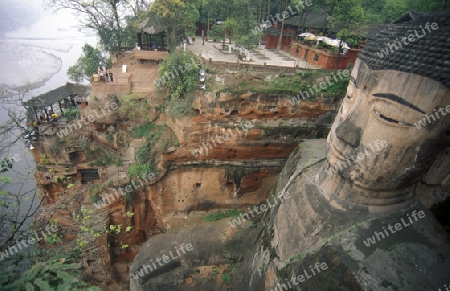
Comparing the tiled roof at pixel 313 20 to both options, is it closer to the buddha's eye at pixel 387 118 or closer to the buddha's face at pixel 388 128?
the buddha's face at pixel 388 128

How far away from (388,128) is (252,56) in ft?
48.8

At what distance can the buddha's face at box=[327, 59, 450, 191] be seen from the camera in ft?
19.6

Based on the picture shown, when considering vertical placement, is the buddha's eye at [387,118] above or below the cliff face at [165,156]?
above

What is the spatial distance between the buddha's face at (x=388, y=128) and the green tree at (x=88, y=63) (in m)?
23.9

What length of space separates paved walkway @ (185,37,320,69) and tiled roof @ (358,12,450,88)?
10881 mm

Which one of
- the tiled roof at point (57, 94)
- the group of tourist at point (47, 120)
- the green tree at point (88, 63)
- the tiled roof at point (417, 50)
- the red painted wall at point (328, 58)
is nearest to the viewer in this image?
the tiled roof at point (417, 50)

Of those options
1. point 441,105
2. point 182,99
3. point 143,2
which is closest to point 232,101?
point 182,99

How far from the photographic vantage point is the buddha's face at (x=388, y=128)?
597 cm

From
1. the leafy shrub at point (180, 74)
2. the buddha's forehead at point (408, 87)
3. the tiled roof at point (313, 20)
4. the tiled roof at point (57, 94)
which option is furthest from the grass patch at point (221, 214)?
the tiled roof at point (313, 20)

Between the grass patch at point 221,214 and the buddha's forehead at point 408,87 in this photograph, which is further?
the grass patch at point 221,214

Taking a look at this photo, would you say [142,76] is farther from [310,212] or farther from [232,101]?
[310,212]

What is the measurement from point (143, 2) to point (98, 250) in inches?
855

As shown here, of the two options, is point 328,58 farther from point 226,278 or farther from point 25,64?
point 25,64

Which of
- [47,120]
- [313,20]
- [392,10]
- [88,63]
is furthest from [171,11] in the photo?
[392,10]
